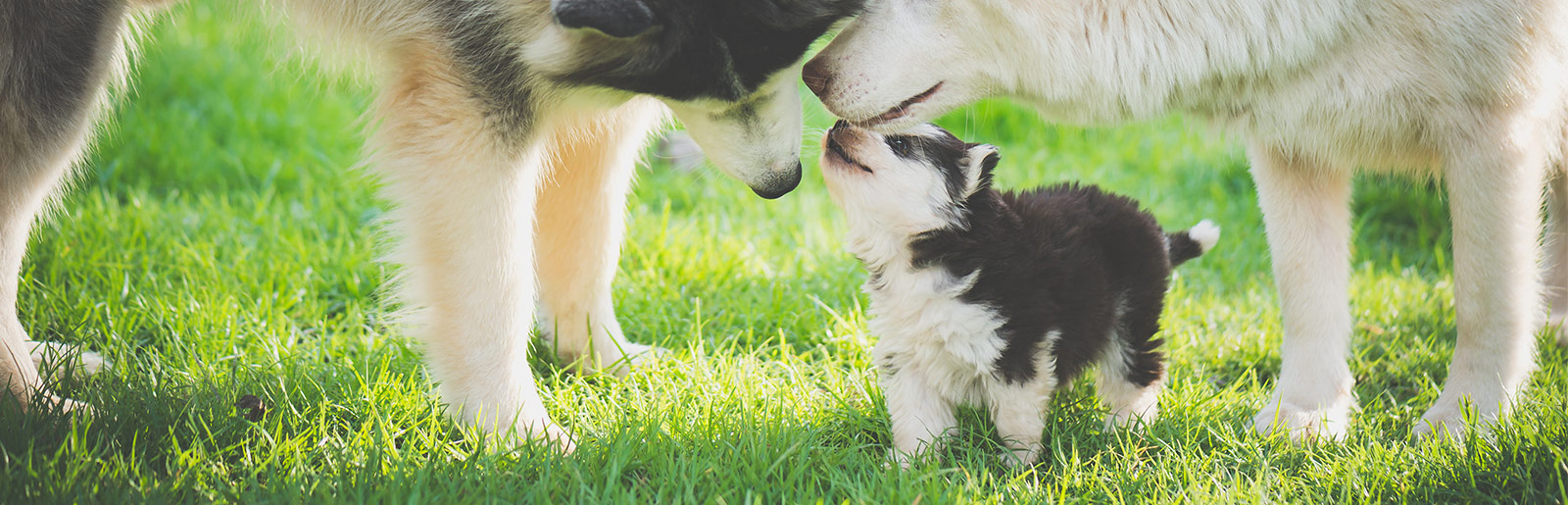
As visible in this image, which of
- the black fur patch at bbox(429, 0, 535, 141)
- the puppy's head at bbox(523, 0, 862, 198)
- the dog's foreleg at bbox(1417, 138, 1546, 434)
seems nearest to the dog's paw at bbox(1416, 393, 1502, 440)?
the dog's foreleg at bbox(1417, 138, 1546, 434)

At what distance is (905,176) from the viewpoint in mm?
2443

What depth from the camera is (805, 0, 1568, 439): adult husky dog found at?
2.52 m

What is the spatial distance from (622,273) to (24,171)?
1.83 metres

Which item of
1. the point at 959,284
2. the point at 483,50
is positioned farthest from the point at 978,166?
the point at 483,50

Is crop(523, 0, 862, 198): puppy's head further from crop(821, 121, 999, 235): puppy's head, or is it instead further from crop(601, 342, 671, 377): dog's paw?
crop(601, 342, 671, 377): dog's paw

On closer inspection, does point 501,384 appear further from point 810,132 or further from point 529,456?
point 810,132

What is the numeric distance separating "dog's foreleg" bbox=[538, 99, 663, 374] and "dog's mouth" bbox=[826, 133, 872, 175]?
2.23 ft

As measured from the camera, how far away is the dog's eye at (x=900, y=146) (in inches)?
97.6

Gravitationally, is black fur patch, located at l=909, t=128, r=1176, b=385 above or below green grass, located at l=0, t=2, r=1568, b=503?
above

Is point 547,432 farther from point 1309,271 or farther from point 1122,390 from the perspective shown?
point 1309,271

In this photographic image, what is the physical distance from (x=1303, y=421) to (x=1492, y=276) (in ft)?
1.88

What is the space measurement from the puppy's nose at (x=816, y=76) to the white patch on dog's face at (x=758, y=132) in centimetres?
3

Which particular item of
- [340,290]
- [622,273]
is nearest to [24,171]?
[340,290]

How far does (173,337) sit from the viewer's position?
3.17 meters
